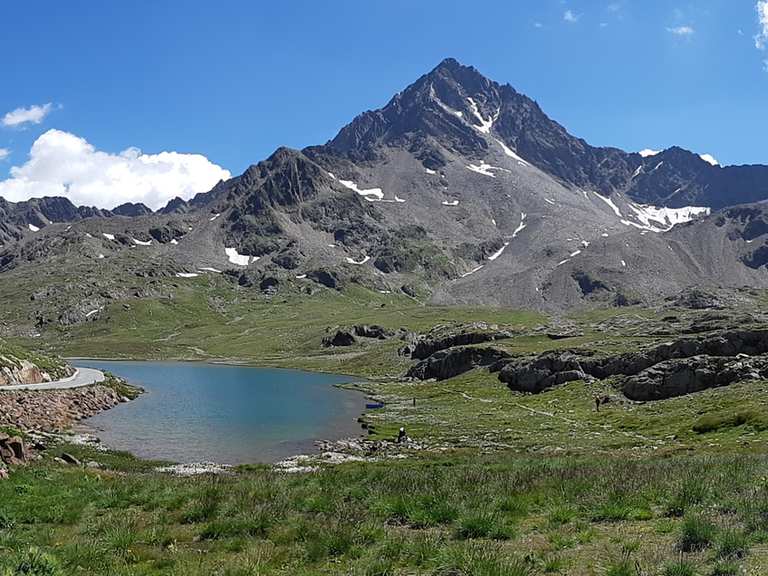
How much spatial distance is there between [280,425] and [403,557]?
209 feet

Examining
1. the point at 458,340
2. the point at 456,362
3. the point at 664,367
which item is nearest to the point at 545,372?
the point at 664,367

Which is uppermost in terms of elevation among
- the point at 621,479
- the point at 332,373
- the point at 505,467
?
the point at 621,479

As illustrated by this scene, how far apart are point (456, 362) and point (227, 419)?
64.2m

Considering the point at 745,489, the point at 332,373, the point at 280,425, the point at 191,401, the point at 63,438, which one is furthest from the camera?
the point at 332,373

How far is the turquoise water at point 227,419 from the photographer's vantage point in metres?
55.7

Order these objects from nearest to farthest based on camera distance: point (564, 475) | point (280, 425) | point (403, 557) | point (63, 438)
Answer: point (403, 557) → point (564, 475) → point (63, 438) → point (280, 425)

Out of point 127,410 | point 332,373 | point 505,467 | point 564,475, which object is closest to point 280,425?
point 127,410

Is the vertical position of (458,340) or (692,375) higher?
(458,340)

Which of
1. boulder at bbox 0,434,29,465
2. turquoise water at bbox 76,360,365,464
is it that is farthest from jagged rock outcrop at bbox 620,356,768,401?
boulder at bbox 0,434,29,465

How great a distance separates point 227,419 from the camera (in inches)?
3019

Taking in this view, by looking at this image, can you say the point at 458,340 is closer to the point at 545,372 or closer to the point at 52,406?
the point at 545,372

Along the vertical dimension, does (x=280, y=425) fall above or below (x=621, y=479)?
below

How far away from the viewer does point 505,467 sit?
25.3 metres

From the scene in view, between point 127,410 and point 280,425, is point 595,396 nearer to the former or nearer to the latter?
point 280,425
